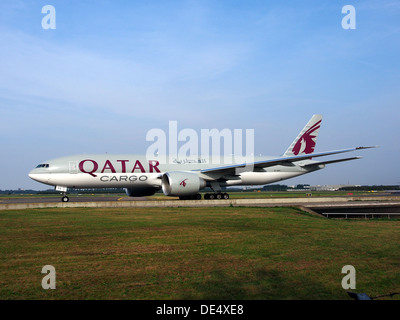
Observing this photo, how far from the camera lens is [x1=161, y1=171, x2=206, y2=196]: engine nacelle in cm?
2916

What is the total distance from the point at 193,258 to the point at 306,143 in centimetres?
3274

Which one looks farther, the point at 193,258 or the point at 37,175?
the point at 37,175

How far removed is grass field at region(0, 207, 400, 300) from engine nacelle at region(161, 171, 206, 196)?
469 inches

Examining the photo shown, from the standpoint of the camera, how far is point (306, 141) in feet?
133

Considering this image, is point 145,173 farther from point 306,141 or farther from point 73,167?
point 306,141

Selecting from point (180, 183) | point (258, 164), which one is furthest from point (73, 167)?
point (258, 164)

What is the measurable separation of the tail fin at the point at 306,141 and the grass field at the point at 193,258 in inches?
940

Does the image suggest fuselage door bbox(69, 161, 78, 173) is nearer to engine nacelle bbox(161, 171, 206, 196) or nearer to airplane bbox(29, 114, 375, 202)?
airplane bbox(29, 114, 375, 202)

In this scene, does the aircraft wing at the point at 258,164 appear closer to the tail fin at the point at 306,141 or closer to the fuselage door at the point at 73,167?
the tail fin at the point at 306,141

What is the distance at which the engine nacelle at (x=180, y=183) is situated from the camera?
95.7 feet

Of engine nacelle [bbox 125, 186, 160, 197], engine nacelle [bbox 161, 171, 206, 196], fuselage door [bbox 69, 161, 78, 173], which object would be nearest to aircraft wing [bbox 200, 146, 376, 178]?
engine nacelle [bbox 161, 171, 206, 196]

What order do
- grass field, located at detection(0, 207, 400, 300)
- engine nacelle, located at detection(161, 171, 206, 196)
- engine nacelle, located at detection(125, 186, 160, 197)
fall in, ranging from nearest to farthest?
grass field, located at detection(0, 207, 400, 300)
engine nacelle, located at detection(161, 171, 206, 196)
engine nacelle, located at detection(125, 186, 160, 197)

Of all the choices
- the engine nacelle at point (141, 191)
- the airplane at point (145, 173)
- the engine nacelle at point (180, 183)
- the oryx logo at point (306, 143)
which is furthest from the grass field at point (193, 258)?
the oryx logo at point (306, 143)
